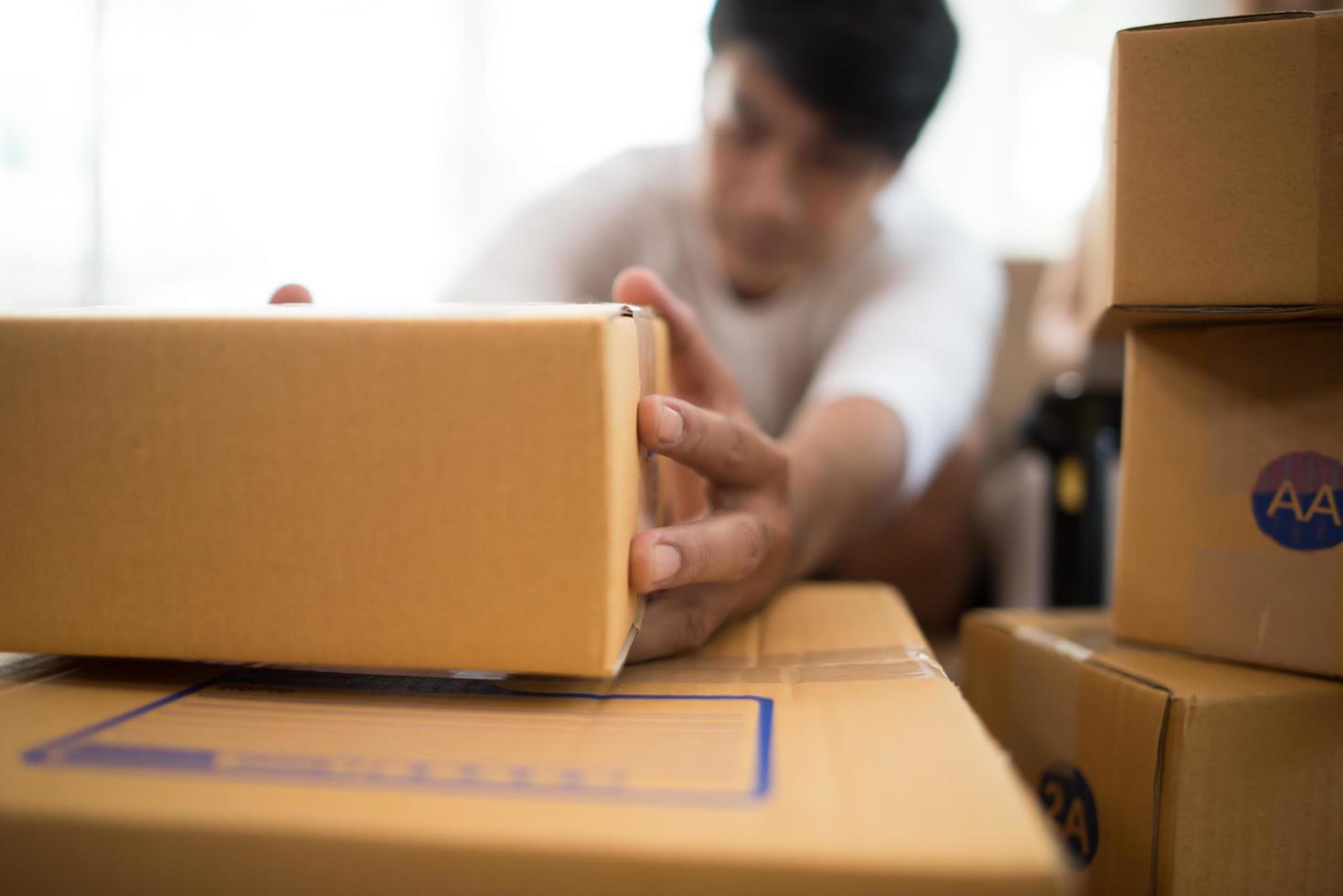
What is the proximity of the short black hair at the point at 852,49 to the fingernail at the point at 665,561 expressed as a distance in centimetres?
59

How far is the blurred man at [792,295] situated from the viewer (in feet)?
1.63

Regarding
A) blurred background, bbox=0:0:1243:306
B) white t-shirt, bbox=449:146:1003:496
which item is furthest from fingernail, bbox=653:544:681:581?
blurred background, bbox=0:0:1243:306

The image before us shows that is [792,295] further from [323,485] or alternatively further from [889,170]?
[323,485]

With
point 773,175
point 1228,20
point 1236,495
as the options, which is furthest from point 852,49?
point 1236,495

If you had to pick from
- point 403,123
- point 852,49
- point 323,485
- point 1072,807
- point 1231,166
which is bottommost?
point 1072,807

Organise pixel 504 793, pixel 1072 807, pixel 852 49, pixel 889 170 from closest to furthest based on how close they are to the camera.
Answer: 1. pixel 504 793
2. pixel 1072 807
3. pixel 852 49
4. pixel 889 170

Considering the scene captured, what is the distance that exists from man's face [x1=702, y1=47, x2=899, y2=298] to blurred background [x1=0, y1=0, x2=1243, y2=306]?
25.0 inches

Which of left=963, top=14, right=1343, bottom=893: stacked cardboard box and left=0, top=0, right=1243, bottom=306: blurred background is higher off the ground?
left=0, top=0, right=1243, bottom=306: blurred background

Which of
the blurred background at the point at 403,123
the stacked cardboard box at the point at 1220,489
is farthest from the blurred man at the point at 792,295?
the blurred background at the point at 403,123

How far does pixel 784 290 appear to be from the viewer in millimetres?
1012

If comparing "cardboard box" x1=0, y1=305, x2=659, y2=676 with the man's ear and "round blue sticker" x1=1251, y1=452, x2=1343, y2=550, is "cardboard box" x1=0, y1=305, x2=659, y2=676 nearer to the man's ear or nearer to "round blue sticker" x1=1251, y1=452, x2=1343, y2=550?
"round blue sticker" x1=1251, y1=452, x2=1343, y2=550

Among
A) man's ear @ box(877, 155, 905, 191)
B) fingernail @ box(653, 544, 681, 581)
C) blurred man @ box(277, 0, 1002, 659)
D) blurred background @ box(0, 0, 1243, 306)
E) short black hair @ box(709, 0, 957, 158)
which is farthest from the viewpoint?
blurred background @ box(0, 0, 1243, 306)

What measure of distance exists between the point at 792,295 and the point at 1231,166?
2.01ft

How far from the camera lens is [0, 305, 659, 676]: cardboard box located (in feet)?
1.12
